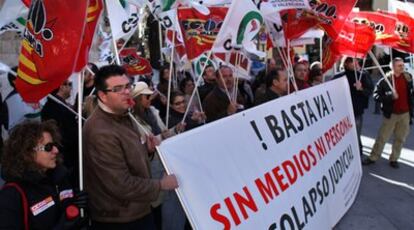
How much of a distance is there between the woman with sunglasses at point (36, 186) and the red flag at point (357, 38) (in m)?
5.07

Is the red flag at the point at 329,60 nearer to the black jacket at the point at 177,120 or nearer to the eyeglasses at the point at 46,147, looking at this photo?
the black jacket at the point at 177,120

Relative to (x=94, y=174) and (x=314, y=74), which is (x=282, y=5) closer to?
(x=314, y=74)

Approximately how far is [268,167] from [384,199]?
10.0 ft

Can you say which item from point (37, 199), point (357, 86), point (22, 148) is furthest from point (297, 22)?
point (37, 199)

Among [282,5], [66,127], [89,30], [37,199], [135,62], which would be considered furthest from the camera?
[135,62]

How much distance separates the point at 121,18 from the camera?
4332 mm

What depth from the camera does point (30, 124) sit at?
7.84ft

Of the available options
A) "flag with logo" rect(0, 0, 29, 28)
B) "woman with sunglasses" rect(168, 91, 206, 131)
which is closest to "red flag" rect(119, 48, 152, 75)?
"woman with sunglasses" rect(168, 91, 206, 131)

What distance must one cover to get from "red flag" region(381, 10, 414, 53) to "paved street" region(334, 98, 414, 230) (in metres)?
1.88

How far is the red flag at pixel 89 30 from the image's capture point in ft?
8.95

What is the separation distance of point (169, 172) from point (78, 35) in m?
0.95

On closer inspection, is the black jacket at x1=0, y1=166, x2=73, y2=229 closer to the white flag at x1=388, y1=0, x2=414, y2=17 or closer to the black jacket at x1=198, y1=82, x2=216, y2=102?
the black jacket at x1=198, y1=82, x2=216, y2=102

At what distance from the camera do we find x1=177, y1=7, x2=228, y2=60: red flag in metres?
5.39

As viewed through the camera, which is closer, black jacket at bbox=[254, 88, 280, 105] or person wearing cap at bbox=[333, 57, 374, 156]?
black jacket at bbox=[254, 88, 280, 105]
